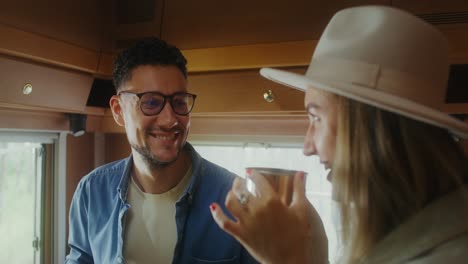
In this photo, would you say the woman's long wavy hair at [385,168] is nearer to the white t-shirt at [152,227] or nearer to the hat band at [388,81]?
the hat band at [388,81]

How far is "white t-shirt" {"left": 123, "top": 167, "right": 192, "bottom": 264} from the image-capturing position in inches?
47.6

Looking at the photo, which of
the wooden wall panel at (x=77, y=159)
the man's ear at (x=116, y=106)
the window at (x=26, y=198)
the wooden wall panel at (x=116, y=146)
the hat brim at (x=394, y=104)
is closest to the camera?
the hat brim at (x=394, y=104)

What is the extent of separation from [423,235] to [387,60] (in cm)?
30

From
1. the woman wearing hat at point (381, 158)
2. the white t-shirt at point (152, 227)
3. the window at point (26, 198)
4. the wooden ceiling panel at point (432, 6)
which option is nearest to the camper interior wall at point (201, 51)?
the wooden ceiling panel at point (432, 6)

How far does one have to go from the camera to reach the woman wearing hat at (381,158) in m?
0.65

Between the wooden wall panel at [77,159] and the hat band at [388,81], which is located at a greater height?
the hat band at [388,81]

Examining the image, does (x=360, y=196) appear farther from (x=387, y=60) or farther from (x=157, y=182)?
(x=157, y=182)

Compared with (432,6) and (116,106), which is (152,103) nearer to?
(116,106)

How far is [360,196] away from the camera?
2.26ft

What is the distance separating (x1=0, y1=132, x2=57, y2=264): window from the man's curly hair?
655 mm

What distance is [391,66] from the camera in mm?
683

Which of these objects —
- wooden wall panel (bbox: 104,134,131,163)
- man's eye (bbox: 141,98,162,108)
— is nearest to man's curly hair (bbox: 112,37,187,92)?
man's eye (bbox: 141,98,162,108)

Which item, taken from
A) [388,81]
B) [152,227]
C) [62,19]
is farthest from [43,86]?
[388,81]

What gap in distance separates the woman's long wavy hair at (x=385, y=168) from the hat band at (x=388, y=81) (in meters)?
0.04
